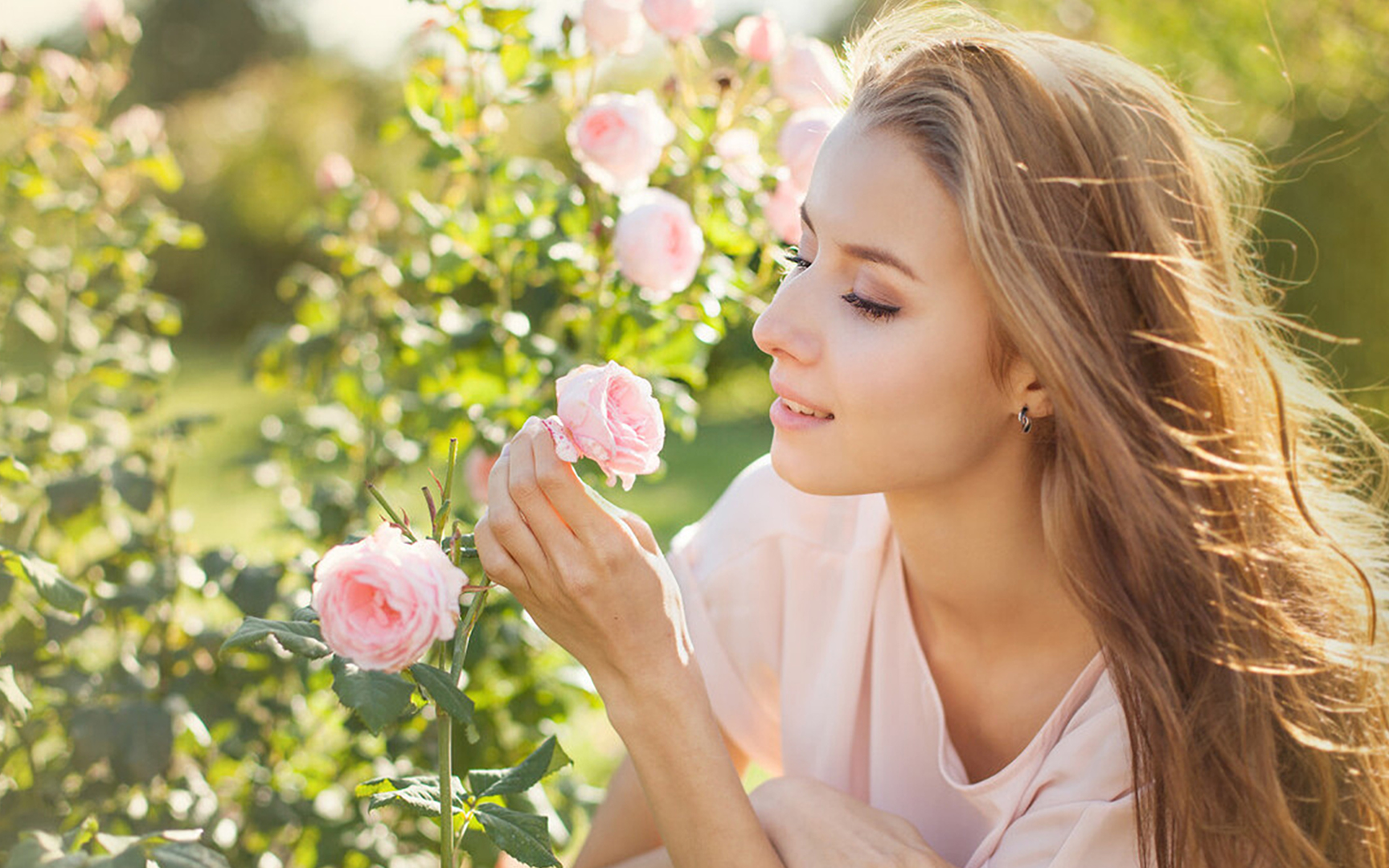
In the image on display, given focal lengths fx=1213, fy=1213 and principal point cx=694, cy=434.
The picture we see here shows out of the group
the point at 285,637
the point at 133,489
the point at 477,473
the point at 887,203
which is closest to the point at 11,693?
the point at 285,637

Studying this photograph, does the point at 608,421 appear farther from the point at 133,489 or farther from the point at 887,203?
the point at 133,489

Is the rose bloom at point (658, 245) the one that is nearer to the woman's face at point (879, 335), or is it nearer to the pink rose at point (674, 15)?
the woman's face at point (879, 335)

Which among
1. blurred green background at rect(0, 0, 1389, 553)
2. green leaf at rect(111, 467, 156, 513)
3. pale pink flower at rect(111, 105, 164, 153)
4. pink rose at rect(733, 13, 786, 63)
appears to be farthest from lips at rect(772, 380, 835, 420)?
pale pink flower at rect(111, 105, 164, 153)

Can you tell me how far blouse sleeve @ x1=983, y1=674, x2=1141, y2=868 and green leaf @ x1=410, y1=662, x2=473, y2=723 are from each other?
91 cm

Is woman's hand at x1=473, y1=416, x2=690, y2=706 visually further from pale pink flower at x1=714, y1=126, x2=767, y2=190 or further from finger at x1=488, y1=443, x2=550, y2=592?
pale pink flower at x1=714, y1=126, x2=767, y2=190

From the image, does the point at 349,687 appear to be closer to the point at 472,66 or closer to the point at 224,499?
the point at 472,66

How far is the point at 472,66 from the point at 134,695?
1146 mm

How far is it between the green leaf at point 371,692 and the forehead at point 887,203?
0.81 meters

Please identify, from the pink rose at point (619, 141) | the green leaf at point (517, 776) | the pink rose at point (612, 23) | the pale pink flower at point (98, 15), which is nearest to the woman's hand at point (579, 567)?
the green leaf at point (517, 776)

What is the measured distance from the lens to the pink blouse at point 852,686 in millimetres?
1757

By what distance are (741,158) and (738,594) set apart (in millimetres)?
776

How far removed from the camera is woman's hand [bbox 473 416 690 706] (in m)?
1.34

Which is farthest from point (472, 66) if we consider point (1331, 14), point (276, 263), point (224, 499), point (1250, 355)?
point (276, 263)

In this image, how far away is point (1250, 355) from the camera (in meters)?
1.71
